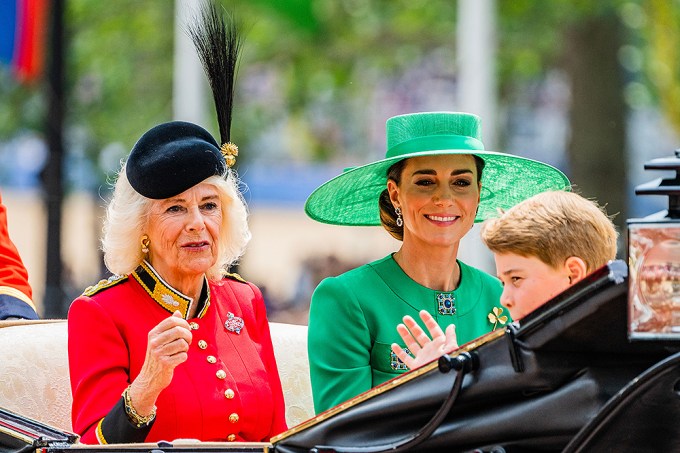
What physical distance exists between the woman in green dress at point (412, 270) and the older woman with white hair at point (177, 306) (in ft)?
0.67

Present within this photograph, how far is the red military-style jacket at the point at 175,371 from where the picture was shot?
309cm

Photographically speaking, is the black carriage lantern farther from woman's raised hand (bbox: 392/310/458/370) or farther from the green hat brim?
the green hat brim

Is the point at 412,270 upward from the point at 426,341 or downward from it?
upward

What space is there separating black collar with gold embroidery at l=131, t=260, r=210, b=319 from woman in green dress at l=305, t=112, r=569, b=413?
347 mm

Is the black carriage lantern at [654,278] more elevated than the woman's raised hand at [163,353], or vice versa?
the black carriage lantern at [654,278]

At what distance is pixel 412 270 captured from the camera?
11.5ft

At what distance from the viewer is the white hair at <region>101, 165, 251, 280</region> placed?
3299 millimetres

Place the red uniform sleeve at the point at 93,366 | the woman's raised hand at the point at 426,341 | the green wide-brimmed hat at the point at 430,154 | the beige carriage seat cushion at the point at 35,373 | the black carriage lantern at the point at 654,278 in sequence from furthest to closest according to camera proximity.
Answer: the beige carriage seat cushion at the point at 35,373 → the green wide-brimmed hat at the point at 430,154 → the red uniform sleeve at the point at 93,366 → the woman's raised hand at the point at 426,341 → the black carriage lantern at the point at 654,278

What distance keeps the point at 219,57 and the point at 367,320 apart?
85 cm

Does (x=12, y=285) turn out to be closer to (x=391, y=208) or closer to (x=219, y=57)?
(x=219, y=57)

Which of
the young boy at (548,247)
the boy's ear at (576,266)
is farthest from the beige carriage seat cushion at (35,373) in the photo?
the boy's ear at (576,266)

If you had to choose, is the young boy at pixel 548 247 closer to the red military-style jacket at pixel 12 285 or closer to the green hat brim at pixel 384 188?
the green hat brim at pixel 384 188

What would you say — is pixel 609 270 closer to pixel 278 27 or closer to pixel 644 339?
pixel 644 339

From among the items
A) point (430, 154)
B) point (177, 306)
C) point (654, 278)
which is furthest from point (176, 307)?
point (654, 278)
